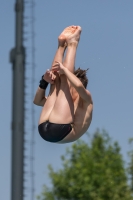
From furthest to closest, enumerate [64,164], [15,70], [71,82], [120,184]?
[64,164] → [120,184] → [15,70] → [71,82]

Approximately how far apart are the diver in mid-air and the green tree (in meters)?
10.5

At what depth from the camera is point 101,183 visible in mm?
17734

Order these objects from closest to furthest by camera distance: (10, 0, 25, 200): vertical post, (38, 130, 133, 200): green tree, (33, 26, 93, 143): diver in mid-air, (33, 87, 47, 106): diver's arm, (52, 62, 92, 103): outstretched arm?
(52, 62, 92, 103): outstretched arm, (33, 26, 93, 143): diver in mid-air, (33, 87, 47, 106): diver's arm, (10, 0, 25, 200): vertical post, (38, 130, 133, 200): green tree

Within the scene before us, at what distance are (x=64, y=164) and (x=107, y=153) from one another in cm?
134

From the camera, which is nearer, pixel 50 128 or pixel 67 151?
pixel 50 128

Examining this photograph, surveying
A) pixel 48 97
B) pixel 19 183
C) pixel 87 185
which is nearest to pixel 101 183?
pixel 87 185

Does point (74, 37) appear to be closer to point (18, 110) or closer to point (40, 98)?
point (40, 98)

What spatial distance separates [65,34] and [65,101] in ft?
1.75

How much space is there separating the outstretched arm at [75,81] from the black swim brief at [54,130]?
0.87ft

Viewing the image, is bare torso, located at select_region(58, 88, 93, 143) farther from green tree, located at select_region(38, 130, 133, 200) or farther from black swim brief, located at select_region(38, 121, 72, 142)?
green tree, located at select_region(38, 130, 133, 200)

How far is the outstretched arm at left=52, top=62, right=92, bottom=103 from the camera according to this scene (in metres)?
5.51

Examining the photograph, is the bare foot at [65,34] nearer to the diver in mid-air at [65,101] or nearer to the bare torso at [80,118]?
the diver in mid-air at [65,101]

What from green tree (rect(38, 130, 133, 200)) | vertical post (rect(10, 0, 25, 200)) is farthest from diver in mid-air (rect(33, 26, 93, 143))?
green tree (rect(38, 130, 133, 200))

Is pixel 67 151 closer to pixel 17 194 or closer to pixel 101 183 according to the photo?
pixel 101 183
